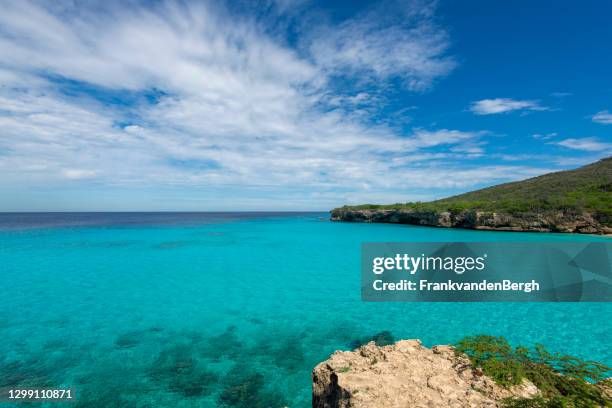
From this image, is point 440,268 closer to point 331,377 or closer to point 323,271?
point 323,271

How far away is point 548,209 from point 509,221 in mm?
6688

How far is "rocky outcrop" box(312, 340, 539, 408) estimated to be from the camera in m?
4.63

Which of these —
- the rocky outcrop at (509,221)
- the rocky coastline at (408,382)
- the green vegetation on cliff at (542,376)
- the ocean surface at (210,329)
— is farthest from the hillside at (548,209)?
the rocky coastline at (408,382)

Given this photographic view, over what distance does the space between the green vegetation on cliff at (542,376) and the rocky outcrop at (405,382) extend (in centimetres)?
18

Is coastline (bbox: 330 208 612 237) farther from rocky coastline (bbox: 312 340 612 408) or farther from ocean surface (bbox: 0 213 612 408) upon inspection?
rocky coastline (bbox: 312 340 612 408)

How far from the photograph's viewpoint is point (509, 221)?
56062 millimetres

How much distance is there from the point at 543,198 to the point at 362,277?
191ft

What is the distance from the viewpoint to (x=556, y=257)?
27.4 meters

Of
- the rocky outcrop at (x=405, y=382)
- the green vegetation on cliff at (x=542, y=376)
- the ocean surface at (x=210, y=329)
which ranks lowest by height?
the ocean surface at (x=210, y=329)

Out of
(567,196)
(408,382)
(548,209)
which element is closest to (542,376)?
(408,382)

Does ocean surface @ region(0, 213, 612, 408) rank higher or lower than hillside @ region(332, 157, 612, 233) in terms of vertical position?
lower

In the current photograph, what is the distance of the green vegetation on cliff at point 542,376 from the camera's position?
4.29 metres

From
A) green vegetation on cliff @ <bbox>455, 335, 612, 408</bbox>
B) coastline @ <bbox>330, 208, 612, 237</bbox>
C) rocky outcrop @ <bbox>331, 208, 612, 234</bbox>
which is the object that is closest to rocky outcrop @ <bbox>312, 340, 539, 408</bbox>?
green vegetation on cliff @ <bbox>455, 335, 612, 408</bbox>

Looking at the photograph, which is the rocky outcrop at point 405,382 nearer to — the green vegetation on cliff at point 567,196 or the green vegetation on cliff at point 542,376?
the green vegetation on cliff at point 542,376
